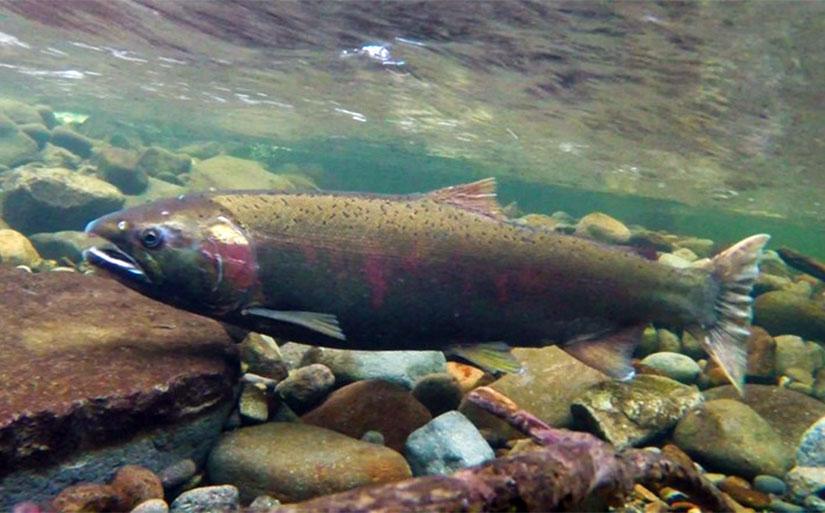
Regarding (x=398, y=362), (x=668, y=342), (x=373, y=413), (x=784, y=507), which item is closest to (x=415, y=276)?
(x=373, y=413)

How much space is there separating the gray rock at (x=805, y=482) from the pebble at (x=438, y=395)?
2.35 meters

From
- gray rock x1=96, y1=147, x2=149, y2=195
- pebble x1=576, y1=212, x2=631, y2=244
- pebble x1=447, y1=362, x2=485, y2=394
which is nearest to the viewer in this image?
pebble x1=447, y1=362, x2=485, y2=394

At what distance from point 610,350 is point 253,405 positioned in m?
2.67

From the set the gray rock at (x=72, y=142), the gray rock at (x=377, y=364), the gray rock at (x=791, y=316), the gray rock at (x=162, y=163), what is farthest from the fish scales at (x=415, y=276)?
the gray rock at (x=72, y=142)

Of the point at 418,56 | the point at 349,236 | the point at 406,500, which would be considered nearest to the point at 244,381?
the point at 349,236

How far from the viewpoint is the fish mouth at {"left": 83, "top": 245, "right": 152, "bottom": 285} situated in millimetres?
3789

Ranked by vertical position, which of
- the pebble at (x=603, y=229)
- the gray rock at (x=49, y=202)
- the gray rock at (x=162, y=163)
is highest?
the pebble at (x=603, y=229)

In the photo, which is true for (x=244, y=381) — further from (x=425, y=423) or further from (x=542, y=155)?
(x=542, y=155)

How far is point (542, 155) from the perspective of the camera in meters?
31.6

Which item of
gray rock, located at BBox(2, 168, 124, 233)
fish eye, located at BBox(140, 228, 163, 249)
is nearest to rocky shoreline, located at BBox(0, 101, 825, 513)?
fish eye, located at BBox(140, 228, 163, 249)

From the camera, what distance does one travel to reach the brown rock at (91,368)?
315 centimetres

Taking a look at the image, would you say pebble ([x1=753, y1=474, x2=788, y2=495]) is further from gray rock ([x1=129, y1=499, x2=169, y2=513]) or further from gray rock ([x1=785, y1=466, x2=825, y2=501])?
gray rock ([x1=129, y1=499, x2=169, y2=513])

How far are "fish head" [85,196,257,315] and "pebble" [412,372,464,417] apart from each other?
5.37ft

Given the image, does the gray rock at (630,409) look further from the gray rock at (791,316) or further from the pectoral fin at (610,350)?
the gray rock at (791,316)
